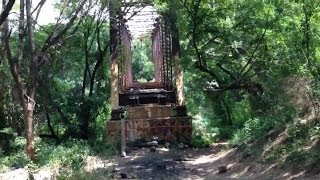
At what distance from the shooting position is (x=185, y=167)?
12.5 m

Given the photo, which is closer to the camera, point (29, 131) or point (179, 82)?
point (29, 131)

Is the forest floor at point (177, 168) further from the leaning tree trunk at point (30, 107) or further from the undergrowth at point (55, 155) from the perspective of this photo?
the leaning tree trunk at point (30, 107)

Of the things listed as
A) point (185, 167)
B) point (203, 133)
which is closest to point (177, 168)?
point (185, 167)

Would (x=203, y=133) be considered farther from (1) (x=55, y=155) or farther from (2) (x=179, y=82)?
(1) (x=55, y=155)

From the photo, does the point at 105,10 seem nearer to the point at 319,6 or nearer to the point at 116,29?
the point at 116,29

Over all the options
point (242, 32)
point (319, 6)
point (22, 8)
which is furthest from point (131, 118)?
point (319, 6)

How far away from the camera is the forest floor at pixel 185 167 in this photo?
9748mm

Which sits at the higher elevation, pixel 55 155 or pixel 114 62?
pixel 114 62

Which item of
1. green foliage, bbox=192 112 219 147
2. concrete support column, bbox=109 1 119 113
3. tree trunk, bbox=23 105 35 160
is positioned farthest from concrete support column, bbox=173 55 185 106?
tree trunk, bbox=23 105 35 160

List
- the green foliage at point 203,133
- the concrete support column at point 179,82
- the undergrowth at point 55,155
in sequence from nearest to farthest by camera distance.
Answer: the undergrowth at point 55,155 < the green foliage at point 203,133 < the concrete support column at point 179,82

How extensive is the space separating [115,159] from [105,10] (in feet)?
22.0

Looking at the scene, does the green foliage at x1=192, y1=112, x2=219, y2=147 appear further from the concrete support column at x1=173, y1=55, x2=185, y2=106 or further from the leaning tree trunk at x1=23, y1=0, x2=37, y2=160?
the leaning tree trunk at x1=23, y1=0, x2=37, y2=160

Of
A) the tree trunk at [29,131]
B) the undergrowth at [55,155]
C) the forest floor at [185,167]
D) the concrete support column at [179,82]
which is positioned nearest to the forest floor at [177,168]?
the forest floor at [185,167]

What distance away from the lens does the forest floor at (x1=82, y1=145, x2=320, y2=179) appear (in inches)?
384
